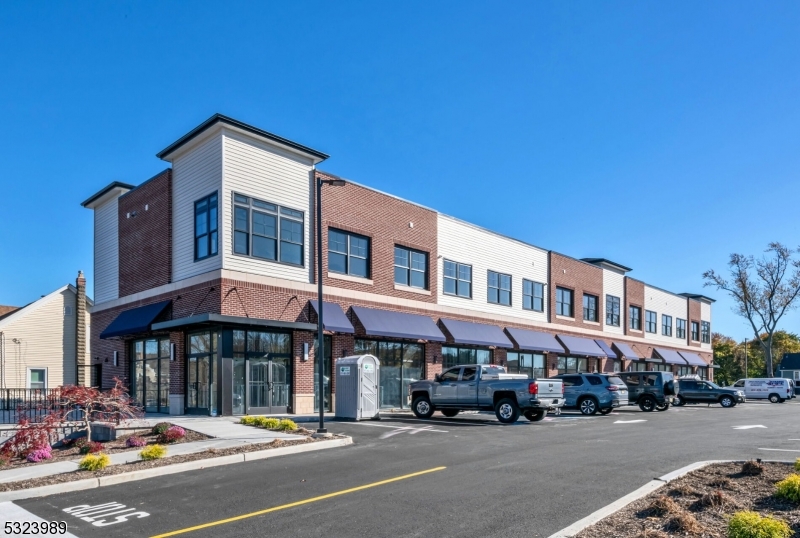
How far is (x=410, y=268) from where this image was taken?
30.8 metres

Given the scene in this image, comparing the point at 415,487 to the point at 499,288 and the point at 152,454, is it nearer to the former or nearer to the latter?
the point at 152,454

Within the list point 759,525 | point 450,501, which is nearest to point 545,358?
point 450,501

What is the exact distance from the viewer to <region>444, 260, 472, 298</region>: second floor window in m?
33.1

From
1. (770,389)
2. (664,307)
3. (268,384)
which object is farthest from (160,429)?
(664,307)

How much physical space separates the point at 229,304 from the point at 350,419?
18.3 feet

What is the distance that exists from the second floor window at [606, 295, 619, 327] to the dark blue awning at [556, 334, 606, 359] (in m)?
4.06

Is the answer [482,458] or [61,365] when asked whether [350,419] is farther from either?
[61,365]

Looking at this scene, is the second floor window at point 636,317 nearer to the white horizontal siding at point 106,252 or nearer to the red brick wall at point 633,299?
the red brick wall at point 633,299

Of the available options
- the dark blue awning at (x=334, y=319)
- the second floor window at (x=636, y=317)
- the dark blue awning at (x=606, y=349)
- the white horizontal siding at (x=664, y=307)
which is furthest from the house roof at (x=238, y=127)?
the white horizontal siding at (x=664, y=307)

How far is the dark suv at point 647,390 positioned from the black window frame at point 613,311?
51.2 feet

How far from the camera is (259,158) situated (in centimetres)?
2452

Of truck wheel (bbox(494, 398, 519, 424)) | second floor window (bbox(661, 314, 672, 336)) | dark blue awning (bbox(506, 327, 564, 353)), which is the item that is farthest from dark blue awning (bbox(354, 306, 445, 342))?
second floor window (bbox(661, 314, 672, 336))

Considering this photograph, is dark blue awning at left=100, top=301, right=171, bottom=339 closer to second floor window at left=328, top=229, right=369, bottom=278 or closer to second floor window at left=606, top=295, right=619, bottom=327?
second floor window at left=328, top=229, right=369, bottom=278

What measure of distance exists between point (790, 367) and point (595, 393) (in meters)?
51.3
